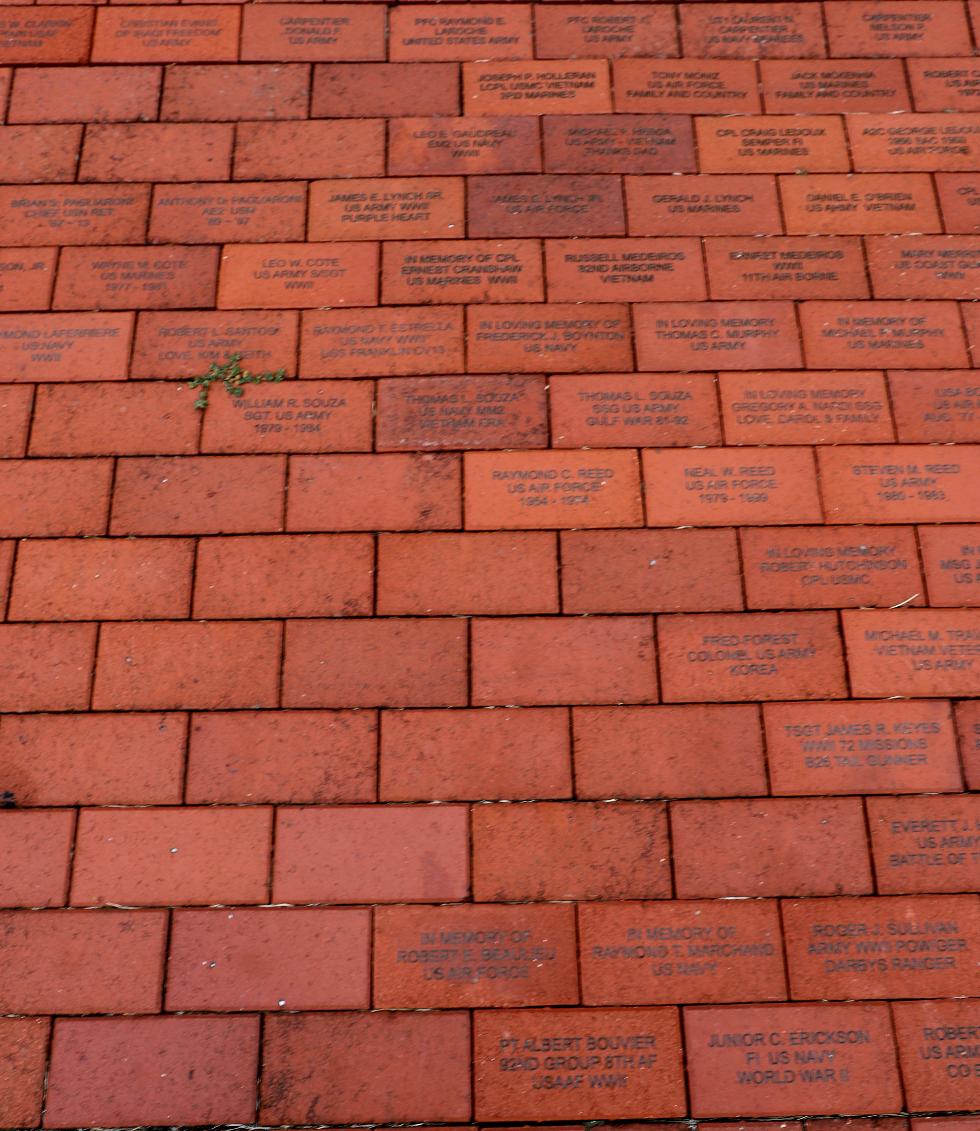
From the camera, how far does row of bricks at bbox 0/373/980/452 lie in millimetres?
3328

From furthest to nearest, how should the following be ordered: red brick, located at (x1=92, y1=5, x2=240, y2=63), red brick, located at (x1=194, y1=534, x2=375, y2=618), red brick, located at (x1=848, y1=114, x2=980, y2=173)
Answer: red brick, located at (x1=92, y1=5, x2=240, y2=63), red brick, located at (x1=848, y1=114, x2=980, y2=173), red brick, located at (x1=194, y1=534, x2=375, y2=618)

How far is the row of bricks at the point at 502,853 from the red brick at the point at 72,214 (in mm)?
2170

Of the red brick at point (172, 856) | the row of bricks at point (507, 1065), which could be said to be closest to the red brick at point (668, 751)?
the row of bricks at point (507, 1065)

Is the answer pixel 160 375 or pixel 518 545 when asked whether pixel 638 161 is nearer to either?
pixel 518 545

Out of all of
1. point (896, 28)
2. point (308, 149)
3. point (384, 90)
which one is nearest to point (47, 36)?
point (308, 149)

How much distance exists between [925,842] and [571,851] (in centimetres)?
114

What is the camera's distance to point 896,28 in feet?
13.0

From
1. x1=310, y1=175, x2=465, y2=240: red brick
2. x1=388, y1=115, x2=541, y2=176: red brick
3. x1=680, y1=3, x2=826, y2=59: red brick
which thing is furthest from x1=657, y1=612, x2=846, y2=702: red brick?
x1=680, y1=3, x2=826, y2=59: red brick

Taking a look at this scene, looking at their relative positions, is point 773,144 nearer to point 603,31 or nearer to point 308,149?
point 603,31

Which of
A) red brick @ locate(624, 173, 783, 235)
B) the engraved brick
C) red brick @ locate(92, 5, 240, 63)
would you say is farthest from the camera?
red brick @ locate(92, 5, 240, 63)

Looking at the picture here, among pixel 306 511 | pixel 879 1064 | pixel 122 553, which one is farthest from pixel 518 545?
pixel 879 1064

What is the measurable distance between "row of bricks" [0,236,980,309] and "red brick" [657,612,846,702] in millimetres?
1269

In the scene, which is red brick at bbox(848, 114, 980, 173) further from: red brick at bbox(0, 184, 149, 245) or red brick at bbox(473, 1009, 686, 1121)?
red brick at bbox(473, 1009, 686, 1121)

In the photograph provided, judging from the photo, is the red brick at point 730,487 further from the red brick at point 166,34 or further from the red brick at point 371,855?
the red brick at point 166,34
